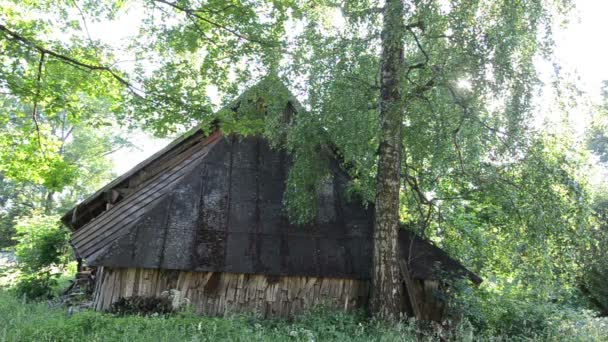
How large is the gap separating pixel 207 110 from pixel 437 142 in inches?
147

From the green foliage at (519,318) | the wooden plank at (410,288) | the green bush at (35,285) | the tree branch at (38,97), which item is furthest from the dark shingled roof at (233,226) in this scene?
the green bush at (35,285)

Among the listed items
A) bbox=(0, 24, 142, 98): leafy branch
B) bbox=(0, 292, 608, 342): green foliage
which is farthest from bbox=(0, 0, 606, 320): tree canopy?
bbox=(0, 292, 608, 342): green foliage

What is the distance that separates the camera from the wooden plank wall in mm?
7047

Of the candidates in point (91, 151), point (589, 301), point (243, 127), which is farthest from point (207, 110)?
point (91, 151)

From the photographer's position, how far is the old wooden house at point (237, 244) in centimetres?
705

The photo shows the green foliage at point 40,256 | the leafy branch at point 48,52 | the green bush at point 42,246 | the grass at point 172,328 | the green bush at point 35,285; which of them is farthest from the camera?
the green bush at point 42,246

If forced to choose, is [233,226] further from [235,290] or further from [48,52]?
[48,52]

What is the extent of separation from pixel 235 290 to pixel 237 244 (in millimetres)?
786

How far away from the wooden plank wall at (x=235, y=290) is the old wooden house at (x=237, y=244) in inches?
0.7

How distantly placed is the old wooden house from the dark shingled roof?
0.06 ft

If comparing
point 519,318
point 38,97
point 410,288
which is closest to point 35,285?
point 38,97

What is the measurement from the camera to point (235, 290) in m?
7.51

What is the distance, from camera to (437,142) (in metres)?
6.96

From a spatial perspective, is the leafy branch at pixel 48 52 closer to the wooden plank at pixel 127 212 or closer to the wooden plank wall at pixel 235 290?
the wooden plank at pixel 127 212
